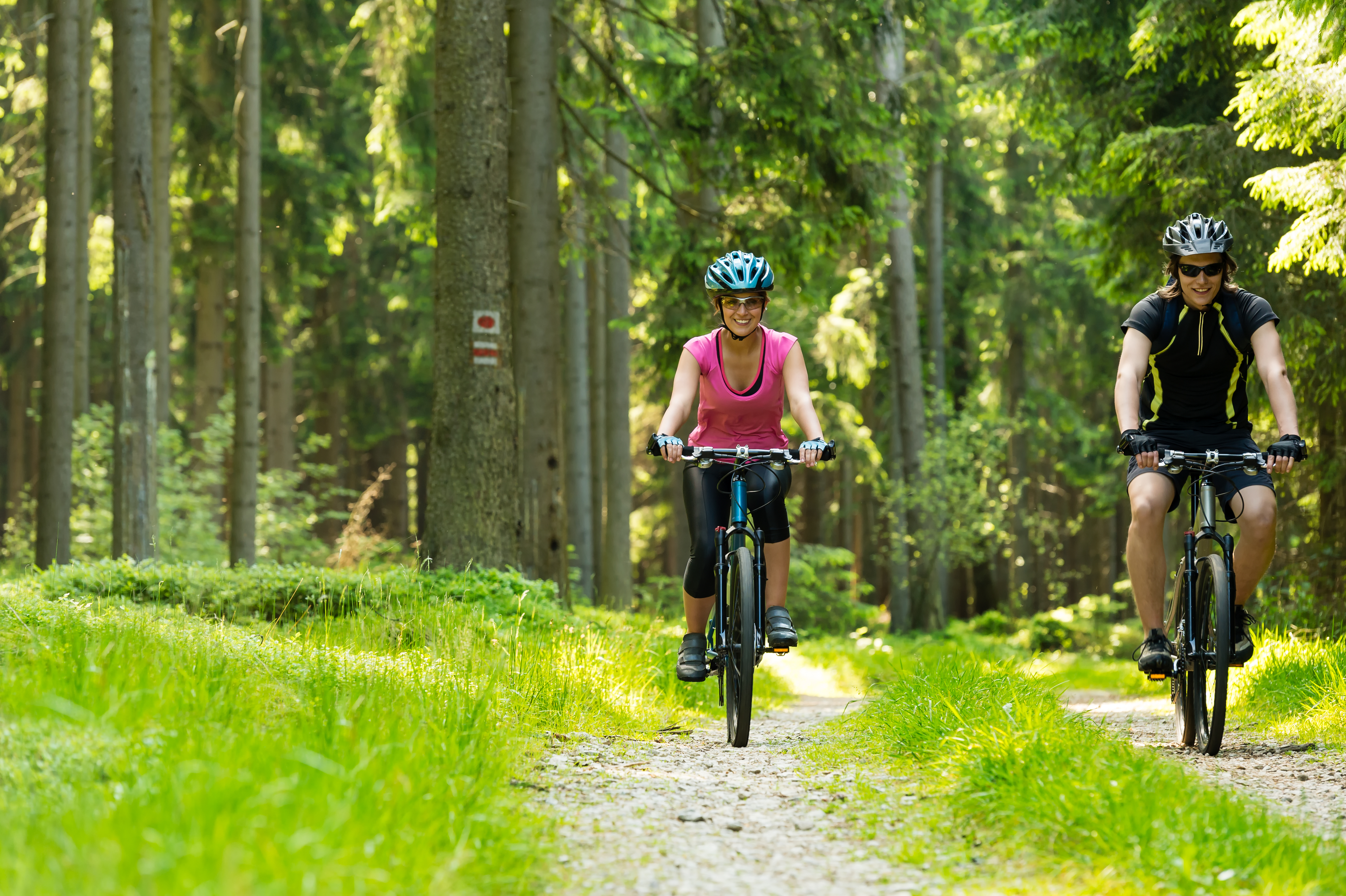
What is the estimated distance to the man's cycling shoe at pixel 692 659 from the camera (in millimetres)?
6098

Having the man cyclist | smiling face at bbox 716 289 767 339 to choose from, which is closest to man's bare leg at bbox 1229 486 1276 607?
the man cyclist

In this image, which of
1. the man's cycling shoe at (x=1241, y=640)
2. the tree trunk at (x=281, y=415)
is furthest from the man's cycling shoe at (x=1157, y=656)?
the tree trunk at (x=281, y=415)

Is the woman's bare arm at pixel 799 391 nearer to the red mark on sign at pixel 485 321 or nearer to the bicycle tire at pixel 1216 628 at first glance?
the bicycle tire at pixel 1216 628

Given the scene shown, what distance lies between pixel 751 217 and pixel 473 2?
402 centimetres

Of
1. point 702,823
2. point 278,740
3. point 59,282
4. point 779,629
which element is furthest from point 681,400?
point 59,282

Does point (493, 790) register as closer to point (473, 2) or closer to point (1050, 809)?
point (1050, 809)

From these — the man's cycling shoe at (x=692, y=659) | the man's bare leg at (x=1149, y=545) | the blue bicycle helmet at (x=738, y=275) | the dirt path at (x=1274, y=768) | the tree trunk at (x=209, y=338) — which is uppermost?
the tree trunk at (x=209, y=338)

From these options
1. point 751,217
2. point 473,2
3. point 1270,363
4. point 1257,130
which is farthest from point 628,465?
point 1270,363

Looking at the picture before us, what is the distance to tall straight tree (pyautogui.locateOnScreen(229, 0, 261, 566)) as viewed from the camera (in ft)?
48.4

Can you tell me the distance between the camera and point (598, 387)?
19.1 m

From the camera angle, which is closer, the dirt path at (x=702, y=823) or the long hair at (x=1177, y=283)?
the dirt path at (x=702, y=823)

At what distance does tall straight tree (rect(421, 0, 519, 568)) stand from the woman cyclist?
10.1 feet

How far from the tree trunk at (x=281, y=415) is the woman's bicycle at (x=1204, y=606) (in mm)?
19790

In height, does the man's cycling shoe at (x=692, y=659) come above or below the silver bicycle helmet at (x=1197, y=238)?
below
